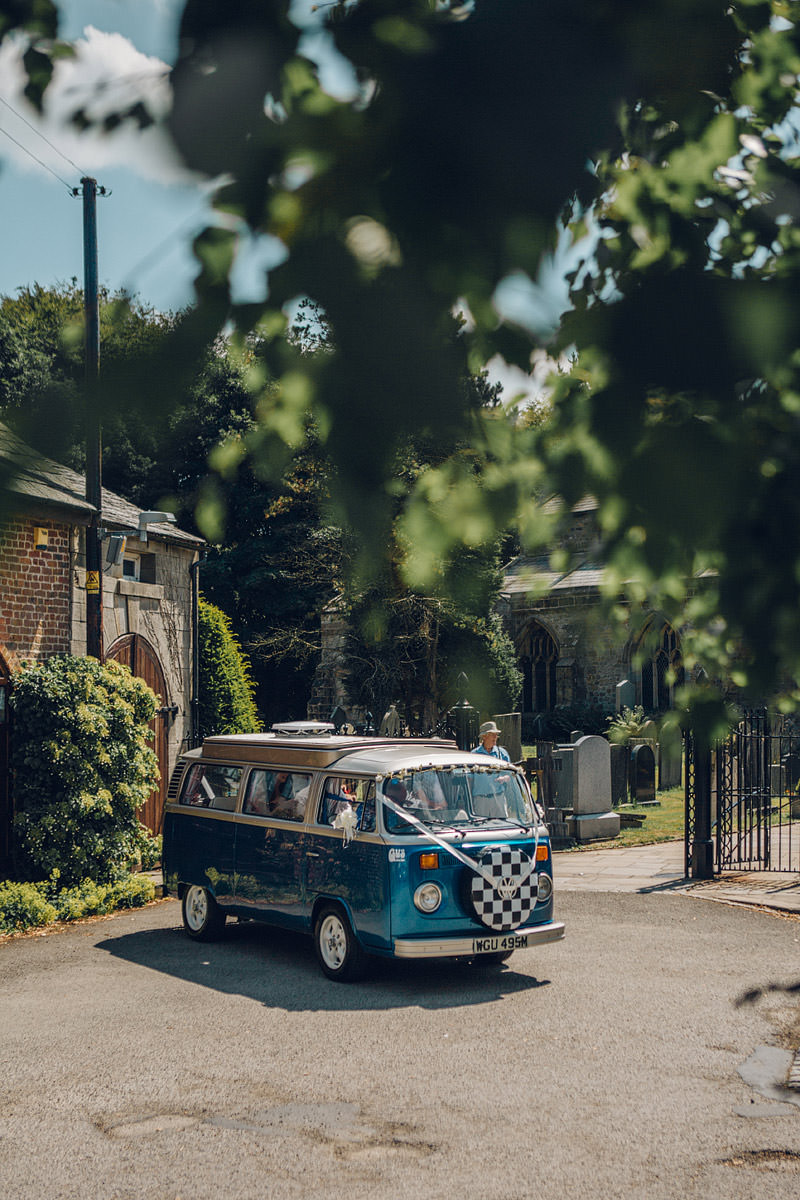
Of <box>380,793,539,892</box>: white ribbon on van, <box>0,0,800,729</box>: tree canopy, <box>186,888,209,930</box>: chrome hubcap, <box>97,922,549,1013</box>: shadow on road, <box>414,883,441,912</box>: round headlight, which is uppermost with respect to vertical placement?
<box>0,0,800,729</box>: tree canopy

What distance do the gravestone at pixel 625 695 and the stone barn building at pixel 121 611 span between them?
15.9 metres

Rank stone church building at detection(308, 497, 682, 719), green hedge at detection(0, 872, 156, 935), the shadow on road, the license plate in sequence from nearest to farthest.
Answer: the shadow on road
the license plate
green hedge at detection(0, 872, 156, 935)
stone church building at detection(308, 497, 682, 719)

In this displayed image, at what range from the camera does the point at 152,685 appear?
15.7 meters

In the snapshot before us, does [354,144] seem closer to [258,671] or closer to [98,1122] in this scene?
[98,1122]

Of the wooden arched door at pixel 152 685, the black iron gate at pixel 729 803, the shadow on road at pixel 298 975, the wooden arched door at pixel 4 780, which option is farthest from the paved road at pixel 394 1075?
the wooden arched door at pixel 152 685

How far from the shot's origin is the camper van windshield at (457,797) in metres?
Answer: 8.54

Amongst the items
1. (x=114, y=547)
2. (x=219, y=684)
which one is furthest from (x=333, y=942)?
(x=219, y=684)

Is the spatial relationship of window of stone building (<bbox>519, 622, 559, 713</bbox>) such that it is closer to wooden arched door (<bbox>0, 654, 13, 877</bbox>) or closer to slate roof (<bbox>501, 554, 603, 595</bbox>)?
wooden arched door (<bbox>0, 654, 13, 877</bbox>)

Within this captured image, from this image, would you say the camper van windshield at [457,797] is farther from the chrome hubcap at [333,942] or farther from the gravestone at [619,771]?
the gravestone at [619,771]

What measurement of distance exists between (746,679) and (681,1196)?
10.7 ft

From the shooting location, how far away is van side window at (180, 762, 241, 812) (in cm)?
998

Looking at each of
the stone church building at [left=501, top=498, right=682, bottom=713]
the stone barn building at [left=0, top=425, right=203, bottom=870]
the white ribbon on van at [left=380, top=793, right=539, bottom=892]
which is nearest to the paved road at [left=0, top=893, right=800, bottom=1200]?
the white ribbon on van at [left=380, top=793, right=539, bottom=892]

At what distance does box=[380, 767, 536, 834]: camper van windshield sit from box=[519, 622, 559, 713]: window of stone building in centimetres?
2599

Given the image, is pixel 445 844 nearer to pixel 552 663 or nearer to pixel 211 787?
pixel 211 787
